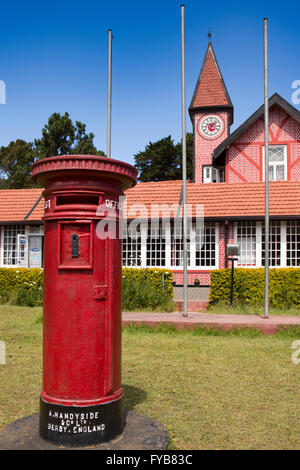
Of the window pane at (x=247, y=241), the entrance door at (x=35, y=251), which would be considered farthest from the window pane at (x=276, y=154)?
the entrance door at (x=35, y=251)

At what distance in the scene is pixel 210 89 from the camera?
77.0 feet

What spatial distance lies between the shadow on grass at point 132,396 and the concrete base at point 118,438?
1.70 feet

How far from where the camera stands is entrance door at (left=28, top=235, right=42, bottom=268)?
18.3 m

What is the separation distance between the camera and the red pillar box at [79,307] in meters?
3.21

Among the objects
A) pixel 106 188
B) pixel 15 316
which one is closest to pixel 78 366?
pixel 106 188

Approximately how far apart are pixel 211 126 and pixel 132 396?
809 inches

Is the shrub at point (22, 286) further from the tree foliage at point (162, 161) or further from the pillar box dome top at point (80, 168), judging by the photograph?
the tree foliage at point (162, 161)

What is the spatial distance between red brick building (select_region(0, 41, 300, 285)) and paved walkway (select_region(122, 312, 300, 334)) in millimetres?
7885

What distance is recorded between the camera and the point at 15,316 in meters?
9.58

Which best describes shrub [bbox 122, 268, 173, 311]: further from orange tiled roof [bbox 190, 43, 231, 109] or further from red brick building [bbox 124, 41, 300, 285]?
orange tiled roof [bbox 190, 43, 231, 109]

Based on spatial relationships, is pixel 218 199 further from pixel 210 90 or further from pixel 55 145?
pixel 55 145

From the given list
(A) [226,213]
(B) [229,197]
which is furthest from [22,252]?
(B) [229,197]
